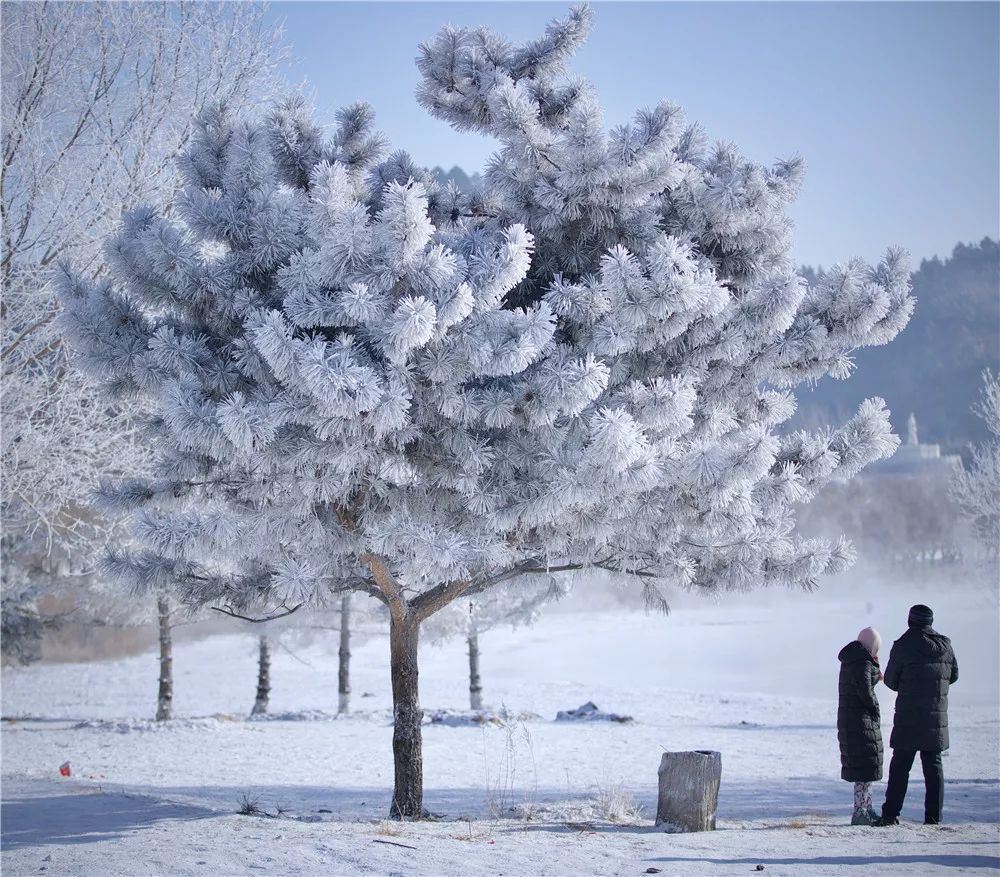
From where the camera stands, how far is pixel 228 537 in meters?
6.57

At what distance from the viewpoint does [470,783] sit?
11.7m

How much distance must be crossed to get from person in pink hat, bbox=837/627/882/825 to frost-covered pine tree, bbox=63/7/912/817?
82 centimetres

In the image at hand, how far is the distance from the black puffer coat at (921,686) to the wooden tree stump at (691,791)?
5.24ft

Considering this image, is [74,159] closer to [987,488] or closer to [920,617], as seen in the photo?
[920,617]

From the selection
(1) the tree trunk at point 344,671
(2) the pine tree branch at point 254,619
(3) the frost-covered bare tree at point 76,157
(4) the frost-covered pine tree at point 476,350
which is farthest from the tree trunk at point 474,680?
(4) the frost-covered pine tree at point 476,350

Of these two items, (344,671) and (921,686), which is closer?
(921,686)

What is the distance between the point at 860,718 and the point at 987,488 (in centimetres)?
1427

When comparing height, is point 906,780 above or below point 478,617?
below

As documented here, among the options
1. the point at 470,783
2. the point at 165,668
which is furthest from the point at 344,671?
the point at 470,783

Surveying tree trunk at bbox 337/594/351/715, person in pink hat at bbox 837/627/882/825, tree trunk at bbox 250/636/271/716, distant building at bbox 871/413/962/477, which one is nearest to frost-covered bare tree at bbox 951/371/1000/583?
person in pink hat at bbox 837/627/882/825

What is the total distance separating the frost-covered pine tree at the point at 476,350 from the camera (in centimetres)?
601

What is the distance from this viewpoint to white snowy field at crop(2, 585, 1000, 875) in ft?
19.0

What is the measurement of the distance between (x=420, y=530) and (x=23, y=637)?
23.4 metres

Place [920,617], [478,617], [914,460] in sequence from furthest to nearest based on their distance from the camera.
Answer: [914,460], [478,617], [920,617]
